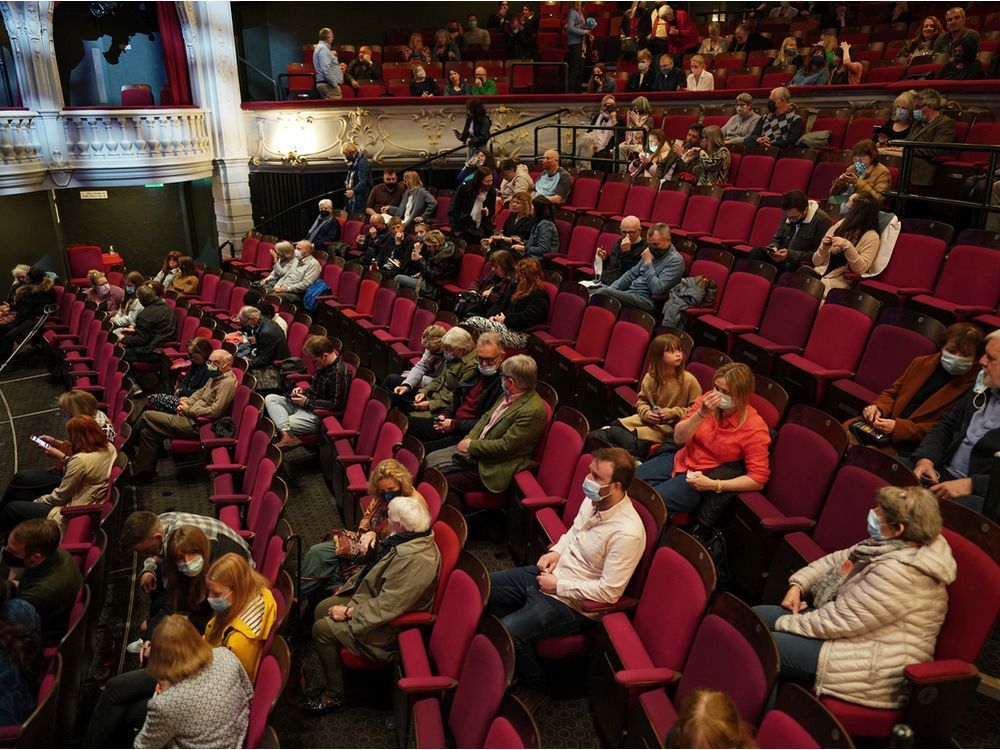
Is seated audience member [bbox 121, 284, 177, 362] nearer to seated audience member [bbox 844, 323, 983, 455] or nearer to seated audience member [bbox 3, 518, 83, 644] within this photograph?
seated audience member [bbox 3, 518, 83, 644]

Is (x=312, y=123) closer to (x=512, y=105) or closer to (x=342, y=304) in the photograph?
(x=512, y=105)

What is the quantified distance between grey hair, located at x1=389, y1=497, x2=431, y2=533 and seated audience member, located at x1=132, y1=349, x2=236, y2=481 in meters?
1.95

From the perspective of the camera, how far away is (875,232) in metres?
3.73

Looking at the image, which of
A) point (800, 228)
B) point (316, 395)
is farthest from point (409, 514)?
point (800, 228)

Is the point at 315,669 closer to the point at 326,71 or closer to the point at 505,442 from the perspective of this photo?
the point at 505,442

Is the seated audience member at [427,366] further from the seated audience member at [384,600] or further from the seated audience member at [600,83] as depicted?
the seated audience member at [600,83]

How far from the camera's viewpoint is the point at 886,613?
1827 millimetres

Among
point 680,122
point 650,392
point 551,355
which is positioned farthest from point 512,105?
point 650,392

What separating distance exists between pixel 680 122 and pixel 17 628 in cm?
622

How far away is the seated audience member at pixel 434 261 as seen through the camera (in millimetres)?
5488

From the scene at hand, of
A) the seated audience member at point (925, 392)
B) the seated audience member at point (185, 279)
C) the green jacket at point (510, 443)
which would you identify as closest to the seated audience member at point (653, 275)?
the green jacket at point (510, 443)

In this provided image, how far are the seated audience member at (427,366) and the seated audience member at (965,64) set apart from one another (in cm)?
395

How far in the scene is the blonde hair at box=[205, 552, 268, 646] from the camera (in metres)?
2.20

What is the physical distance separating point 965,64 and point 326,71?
6242 mm
